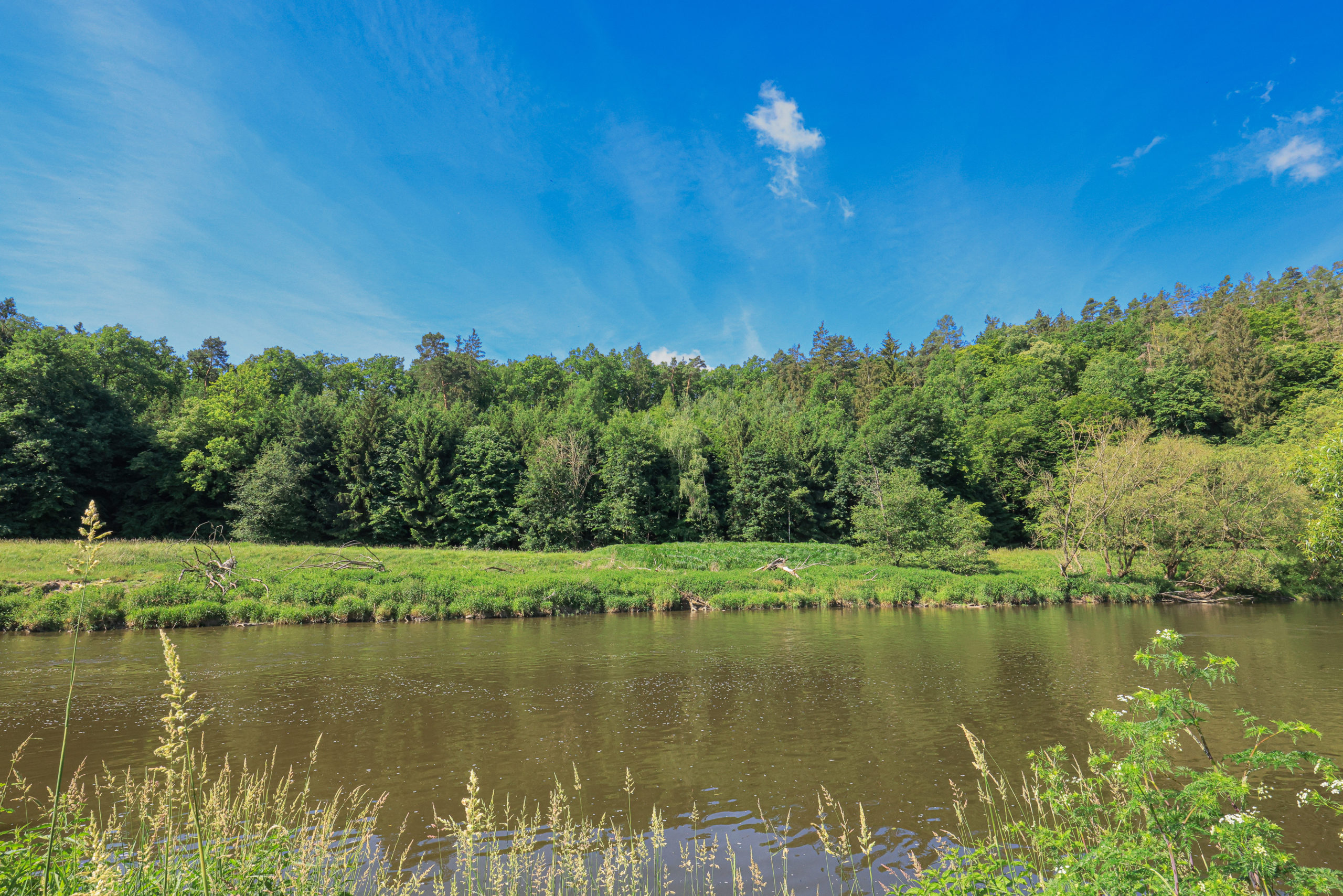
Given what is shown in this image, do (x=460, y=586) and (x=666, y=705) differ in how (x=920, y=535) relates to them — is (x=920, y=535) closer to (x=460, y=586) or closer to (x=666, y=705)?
(x=460, y=586)

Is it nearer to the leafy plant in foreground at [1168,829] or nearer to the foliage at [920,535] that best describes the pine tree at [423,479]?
the foliage at [920,535]

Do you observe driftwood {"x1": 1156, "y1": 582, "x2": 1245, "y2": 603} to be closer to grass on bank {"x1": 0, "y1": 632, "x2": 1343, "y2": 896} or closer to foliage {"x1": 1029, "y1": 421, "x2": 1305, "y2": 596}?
foliage {"x1": 1029, "y1": 421, "x2": 1305, "y2": 596}

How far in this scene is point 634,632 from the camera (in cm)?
2328

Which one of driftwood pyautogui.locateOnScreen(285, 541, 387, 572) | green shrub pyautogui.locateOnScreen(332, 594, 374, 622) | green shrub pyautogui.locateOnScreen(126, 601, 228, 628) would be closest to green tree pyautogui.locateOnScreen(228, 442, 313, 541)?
driftwood pyautogui.locateOnScreen(285, 541, 387, 572)

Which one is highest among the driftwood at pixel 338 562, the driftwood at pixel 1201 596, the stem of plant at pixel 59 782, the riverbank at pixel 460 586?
the stem of plant at pixel 59 782

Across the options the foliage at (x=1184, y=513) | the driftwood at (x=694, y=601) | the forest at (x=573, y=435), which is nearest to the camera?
the driftwood at (x=694, y=601)

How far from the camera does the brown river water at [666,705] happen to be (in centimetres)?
908

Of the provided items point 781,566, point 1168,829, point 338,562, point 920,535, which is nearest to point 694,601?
point 781,566

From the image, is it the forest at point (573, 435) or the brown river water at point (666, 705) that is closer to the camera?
the brown river water at point (666, 705)

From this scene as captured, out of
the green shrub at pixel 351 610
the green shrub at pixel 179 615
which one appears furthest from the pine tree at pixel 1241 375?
the green shrub at pixel 179 615

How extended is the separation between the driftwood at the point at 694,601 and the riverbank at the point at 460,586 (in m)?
0.06

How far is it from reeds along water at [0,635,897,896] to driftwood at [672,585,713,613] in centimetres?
2112

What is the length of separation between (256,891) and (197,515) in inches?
2219

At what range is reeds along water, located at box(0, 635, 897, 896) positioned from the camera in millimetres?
3961
